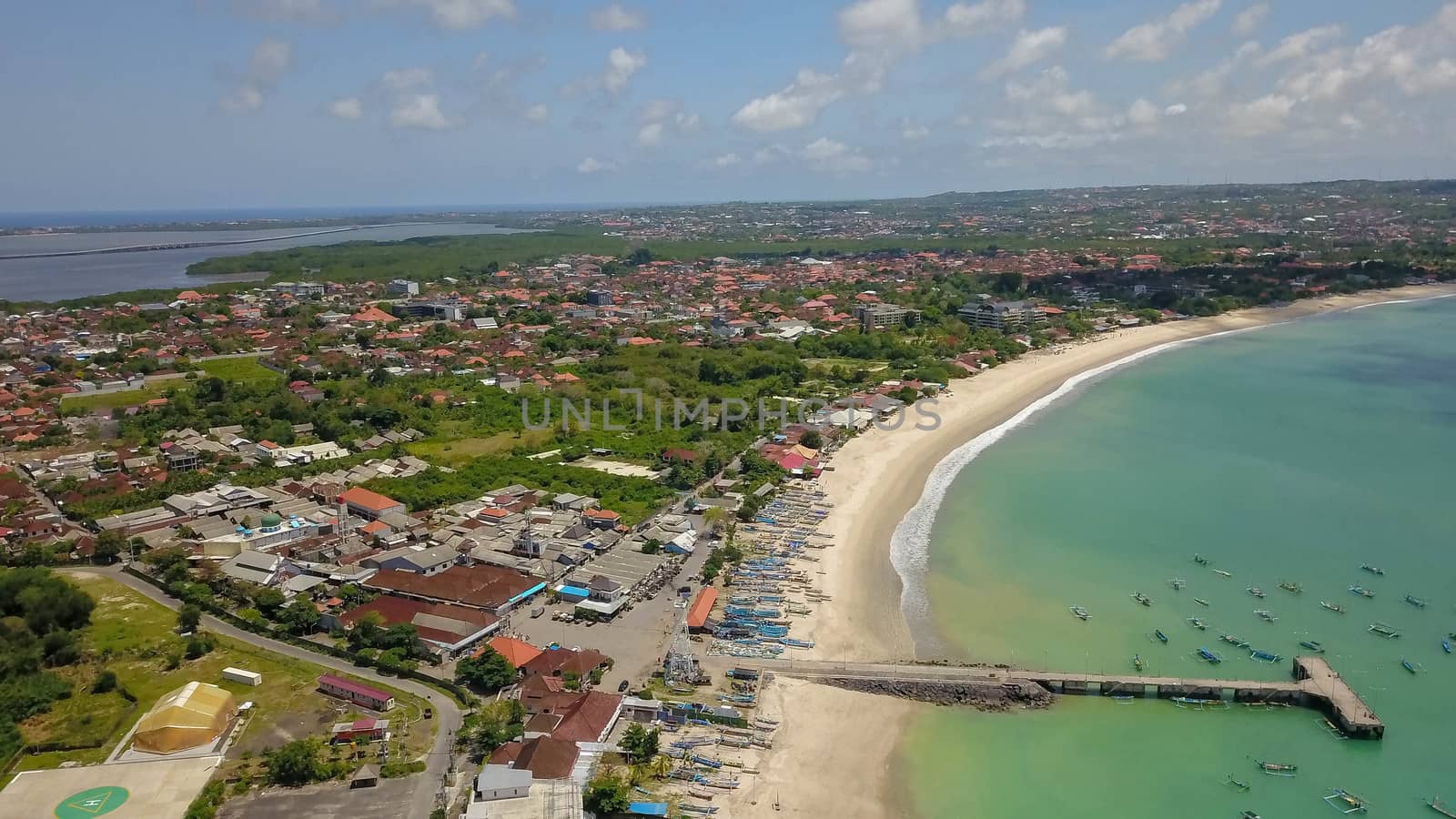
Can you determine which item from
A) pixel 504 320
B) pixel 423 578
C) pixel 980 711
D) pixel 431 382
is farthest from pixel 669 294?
pixel 980 711

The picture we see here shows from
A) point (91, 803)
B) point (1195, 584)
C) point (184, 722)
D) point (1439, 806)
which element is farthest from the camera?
point (1195, 584)

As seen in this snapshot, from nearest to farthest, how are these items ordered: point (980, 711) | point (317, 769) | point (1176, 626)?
1. point (317, 769)
2. point (980, 711)
3. point (1176, 626)

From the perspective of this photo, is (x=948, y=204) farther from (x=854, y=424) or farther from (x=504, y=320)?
(x=854, y=424)

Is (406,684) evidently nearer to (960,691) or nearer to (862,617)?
(862,617)

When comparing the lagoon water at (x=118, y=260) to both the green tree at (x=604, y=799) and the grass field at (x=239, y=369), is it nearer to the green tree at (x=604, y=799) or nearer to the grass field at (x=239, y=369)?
the grass field at (x=239, y=369)

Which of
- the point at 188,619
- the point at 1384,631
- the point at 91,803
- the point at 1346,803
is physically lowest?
the point at 1346,803

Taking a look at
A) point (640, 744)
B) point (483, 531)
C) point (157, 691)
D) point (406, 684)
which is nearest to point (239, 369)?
point (483, 531)

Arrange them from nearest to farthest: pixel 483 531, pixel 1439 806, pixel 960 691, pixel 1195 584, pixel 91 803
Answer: pixel 91 803
pixel 1439 806
pixel 960 691
pixel 1195 584
pixel 483 531
